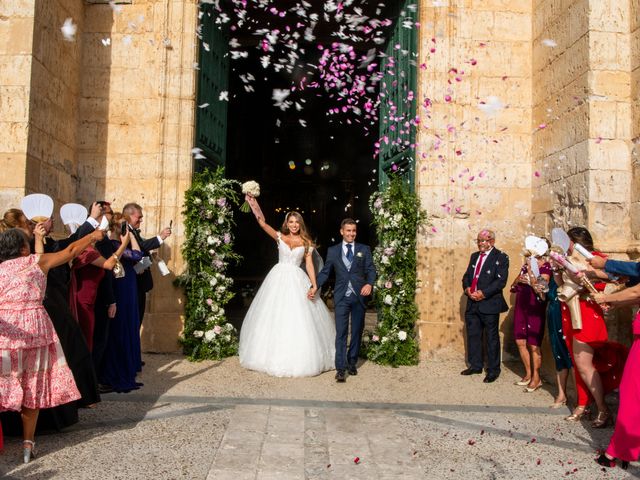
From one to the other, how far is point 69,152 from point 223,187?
213cm

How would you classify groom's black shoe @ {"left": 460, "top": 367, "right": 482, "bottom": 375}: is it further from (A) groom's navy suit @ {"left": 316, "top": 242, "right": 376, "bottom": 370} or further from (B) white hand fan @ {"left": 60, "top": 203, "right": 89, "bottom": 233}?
(B) white hand fan @ {"left": 60, "top": 203, "right": 89, "bottom": 233}

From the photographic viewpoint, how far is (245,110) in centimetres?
1725

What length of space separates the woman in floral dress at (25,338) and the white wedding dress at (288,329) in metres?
2.99

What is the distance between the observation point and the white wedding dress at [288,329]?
265 inches

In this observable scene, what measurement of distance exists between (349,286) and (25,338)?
3770 millimetres

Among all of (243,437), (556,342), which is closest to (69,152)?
(243,437)

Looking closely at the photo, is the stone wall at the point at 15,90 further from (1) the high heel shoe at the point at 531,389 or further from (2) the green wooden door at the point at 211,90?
(1) the high heel shoe at the point at 531,389

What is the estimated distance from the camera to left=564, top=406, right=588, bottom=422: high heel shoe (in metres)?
5.12

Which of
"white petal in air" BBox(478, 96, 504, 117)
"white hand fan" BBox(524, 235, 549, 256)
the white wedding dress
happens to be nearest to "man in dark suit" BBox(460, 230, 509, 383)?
the white wedding dress

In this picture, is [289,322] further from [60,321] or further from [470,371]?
[60,321]

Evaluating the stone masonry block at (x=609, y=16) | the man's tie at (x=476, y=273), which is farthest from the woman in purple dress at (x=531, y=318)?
the stone masonry block at (x=609, y=16)

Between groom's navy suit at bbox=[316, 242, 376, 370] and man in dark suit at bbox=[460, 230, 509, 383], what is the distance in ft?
4.09

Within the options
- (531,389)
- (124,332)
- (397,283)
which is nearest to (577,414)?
(531,389)

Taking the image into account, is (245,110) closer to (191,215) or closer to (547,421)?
(191,215)
